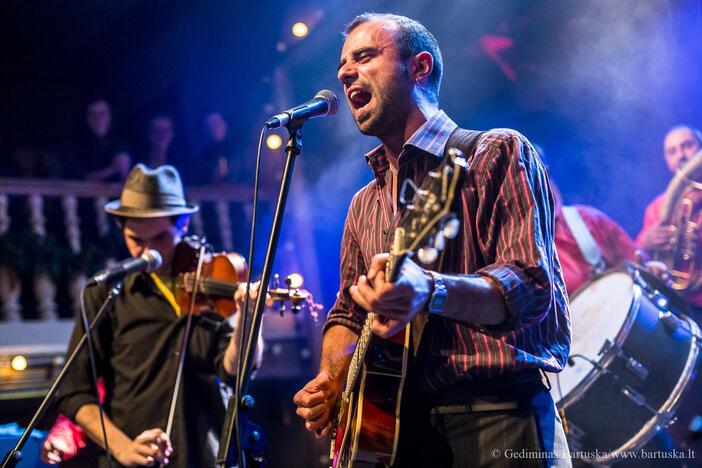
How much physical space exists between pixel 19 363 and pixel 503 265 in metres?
5.21

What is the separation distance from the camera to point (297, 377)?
696cm

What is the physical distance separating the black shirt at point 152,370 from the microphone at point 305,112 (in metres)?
1.76

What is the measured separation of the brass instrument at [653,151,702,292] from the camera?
17.1ft

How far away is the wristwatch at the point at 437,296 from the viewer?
1706 millimetres

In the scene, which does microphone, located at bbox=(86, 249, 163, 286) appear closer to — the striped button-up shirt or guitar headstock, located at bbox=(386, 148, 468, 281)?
the striped button-up shirt

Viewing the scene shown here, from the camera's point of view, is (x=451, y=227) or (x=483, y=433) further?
(x=483, y=433)

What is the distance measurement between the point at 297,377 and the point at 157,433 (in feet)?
12.1

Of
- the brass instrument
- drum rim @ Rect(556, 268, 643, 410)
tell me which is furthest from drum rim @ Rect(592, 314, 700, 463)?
the brass instrument

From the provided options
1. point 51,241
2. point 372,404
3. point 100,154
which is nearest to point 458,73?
point 100,154

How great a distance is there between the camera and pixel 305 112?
7.69 feet

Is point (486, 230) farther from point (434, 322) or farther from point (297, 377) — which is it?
point (297, 377)

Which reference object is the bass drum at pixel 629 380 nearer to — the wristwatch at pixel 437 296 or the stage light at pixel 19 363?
the wristwatch at pixel 437 296

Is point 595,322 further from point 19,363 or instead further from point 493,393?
point 19,363

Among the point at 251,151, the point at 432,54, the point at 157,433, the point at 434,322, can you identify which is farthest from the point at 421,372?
the point at 251,151
